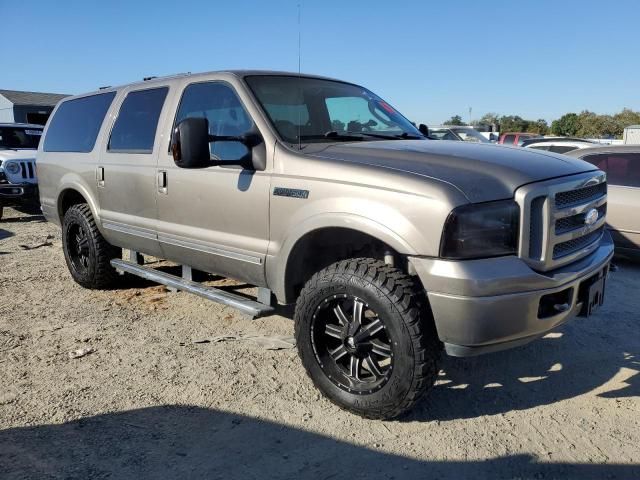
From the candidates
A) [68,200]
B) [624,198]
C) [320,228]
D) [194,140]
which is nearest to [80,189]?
[68,200]

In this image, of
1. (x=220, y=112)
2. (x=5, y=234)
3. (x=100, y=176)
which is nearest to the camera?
(x=220, y=112)

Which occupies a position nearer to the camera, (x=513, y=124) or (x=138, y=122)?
(x=138, y=122)

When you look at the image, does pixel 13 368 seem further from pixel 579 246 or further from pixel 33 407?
pixel 579 246

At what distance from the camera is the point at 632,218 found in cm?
635

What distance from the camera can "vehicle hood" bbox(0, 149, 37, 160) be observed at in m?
10.2

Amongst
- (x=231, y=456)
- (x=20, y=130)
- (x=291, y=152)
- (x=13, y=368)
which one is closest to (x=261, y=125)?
(x=291, y=152)

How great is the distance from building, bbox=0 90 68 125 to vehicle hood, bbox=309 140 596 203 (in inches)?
1367

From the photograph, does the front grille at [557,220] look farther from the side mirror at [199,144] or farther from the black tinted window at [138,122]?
the black tinted window at [138,122]

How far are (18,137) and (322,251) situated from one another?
10.5 metres

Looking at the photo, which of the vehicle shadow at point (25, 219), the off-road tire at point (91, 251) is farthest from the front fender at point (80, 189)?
the vehicle shadow at point (25, 219)

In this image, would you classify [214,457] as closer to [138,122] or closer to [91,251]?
[138,122]

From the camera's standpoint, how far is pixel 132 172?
454cm

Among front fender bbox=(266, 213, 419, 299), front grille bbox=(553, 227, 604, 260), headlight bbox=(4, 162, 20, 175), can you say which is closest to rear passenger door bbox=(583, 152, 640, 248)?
front grille bbox=(553, 227, 604, 260)

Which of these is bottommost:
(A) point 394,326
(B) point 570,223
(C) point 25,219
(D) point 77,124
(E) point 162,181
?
(C) point 25,219
